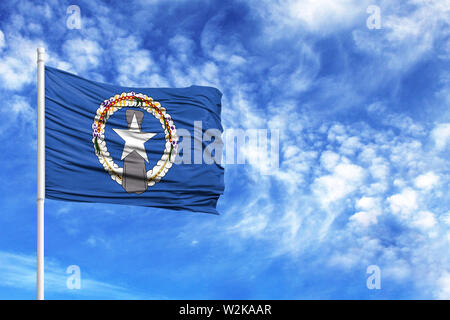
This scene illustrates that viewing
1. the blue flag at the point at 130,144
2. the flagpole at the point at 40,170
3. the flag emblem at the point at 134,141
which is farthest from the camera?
the flag emblem at the point at 134,141

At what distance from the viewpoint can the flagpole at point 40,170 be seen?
38.0ft

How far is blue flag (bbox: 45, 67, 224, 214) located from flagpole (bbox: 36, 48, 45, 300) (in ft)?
0.99

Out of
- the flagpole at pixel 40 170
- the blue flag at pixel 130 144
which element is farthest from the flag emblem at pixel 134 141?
the flagpole at pixel 40 170

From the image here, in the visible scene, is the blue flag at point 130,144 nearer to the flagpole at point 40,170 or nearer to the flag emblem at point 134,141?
the flag emblem at point 134,141

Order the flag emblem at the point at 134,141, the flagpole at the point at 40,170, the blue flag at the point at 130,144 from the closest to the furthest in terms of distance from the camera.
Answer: the flagpole at the point at 40,170
the blue flag at the point at 130,144
the flag emblem at the point at 134,141

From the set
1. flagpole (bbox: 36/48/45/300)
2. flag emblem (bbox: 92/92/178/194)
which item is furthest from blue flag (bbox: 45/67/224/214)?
flagpole (bbox: 36/48/45/300)

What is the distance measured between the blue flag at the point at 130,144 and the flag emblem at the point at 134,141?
0.08ft

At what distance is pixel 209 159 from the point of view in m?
16.0

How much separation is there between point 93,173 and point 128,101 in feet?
7.50


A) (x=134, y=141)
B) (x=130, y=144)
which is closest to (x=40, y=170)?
(x=130, y=144)

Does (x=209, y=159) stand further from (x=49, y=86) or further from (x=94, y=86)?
(x=49, y=86)
